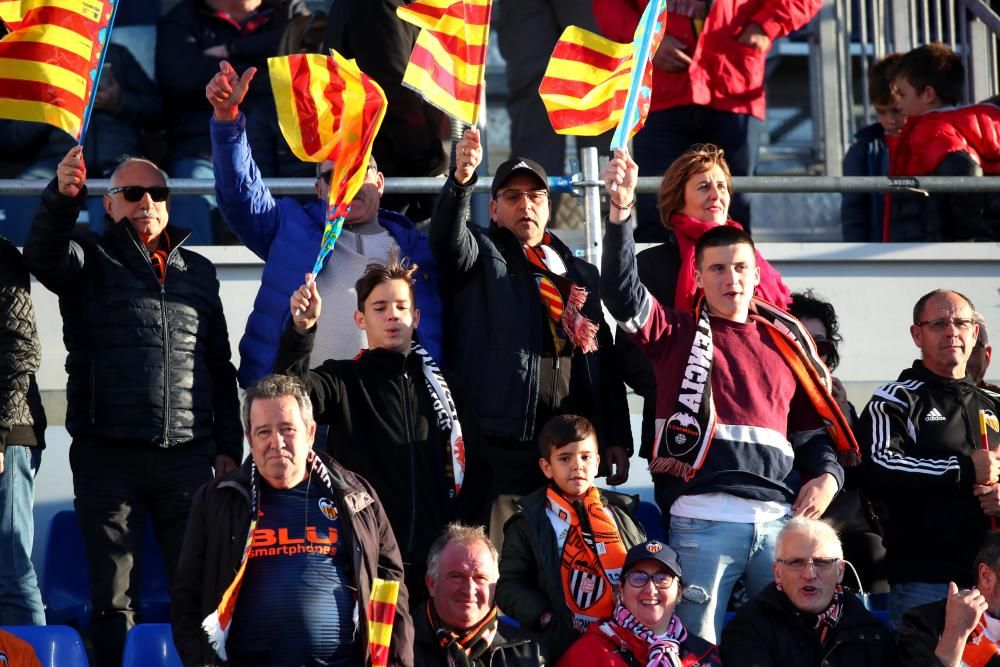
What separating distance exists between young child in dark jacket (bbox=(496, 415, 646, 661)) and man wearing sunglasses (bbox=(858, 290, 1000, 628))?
0.99m

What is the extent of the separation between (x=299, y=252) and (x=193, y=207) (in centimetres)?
237

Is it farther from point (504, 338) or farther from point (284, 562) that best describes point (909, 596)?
point (284, 562)

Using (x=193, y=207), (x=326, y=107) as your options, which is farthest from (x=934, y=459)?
(x=193, y=207)

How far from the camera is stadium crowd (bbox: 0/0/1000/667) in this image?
5234mm

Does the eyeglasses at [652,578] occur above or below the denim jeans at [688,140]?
below

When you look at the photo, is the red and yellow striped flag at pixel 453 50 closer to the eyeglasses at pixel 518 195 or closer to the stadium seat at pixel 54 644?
the eyeglasses at pixel 518 195

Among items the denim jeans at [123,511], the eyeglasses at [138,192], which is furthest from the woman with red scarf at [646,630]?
the eyeglasses at [138,192]

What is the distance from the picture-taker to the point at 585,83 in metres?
6.63

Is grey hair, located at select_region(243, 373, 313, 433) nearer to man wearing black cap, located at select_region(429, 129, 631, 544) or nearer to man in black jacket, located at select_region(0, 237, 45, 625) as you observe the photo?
man wearing black cap, located at select_region(429, 129, 631, 544)

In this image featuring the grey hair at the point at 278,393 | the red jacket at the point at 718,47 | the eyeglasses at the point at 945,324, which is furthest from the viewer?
the red jacket at the point at 718,47

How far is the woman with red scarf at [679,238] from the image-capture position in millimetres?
6395

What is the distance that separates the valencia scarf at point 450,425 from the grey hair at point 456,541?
316 millimetres

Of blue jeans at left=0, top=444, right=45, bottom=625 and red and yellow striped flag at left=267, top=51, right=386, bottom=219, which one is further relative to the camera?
red and yellow striped flag at left=267, top=51, right=386, bottom=219

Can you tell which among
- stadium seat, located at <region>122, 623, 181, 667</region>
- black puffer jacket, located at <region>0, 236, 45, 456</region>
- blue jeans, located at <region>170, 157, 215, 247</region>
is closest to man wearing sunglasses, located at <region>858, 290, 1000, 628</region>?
stadium seat, located at <region>122, 623, 181, 667</region>
